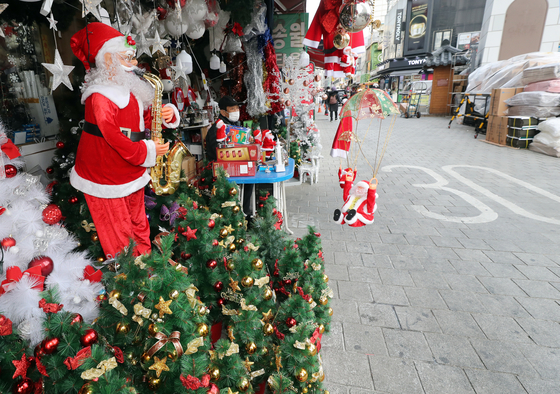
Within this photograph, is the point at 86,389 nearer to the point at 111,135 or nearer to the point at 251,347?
the point at 251,347

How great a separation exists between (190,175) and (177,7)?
70.6 inches

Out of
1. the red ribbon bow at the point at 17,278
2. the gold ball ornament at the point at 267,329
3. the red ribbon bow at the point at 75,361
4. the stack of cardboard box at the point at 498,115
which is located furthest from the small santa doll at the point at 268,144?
the stack of cardboard box at the point at 498,115

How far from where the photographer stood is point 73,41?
85.8 inches

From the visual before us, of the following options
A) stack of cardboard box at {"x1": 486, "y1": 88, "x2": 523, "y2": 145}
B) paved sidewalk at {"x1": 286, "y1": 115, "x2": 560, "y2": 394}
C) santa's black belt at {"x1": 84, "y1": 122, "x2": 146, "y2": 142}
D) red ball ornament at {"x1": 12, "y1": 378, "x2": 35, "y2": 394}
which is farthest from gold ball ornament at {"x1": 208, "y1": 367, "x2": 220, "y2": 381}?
stack of cardboard box at {"x1": 486, "y1": 88, "x2": 523, "y2": 145}

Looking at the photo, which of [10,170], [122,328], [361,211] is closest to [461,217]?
[361,211]

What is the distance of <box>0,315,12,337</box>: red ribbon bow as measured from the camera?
137 centimetres

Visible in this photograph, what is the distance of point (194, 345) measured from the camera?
4.52 ft

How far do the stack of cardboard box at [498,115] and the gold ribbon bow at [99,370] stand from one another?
1276 cm

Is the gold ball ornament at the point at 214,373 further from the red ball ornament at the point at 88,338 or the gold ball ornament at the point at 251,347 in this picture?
the red ball ornament at the point at 88,338

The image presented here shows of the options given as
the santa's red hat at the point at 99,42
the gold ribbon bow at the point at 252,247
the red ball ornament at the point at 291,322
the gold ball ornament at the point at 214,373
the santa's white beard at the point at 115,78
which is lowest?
the red ball ornament at the point at 291,322

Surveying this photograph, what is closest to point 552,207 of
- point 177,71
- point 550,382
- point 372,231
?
point 372,231

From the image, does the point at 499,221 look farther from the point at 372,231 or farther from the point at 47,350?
the point at 47,350

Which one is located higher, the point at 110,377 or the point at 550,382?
the point at 110,377

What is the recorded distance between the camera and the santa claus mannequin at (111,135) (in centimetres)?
210
